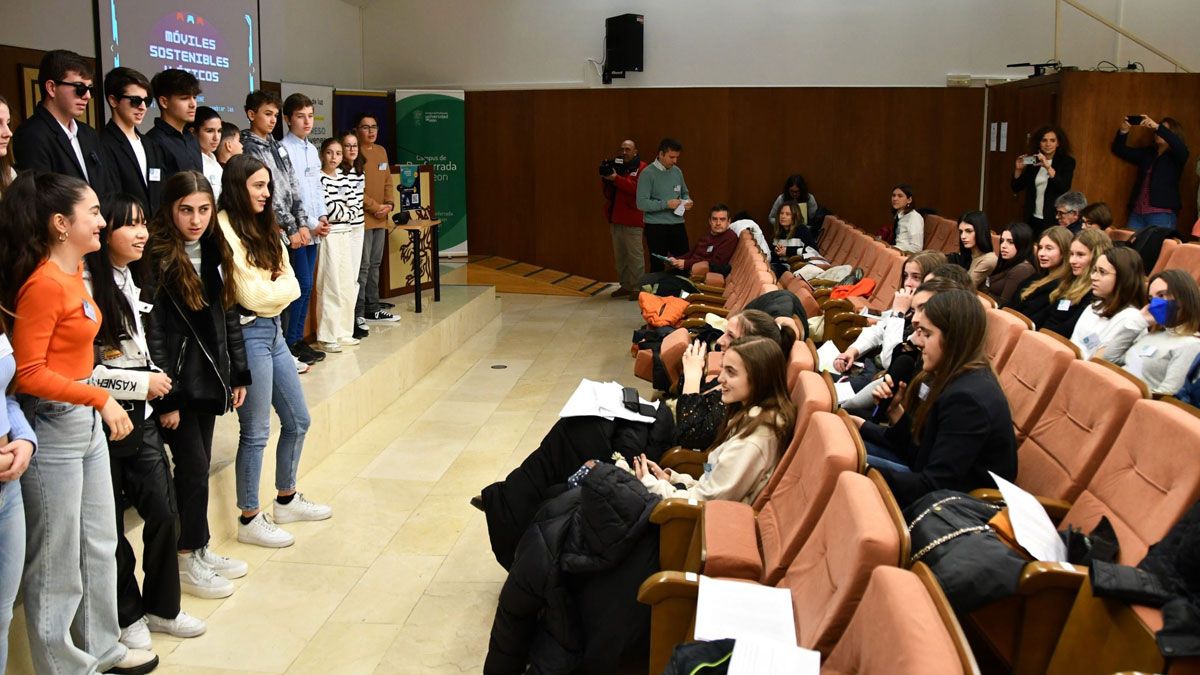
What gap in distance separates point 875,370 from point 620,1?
7917 millimetres

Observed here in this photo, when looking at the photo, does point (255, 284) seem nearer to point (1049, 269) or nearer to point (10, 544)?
point (10, 544)

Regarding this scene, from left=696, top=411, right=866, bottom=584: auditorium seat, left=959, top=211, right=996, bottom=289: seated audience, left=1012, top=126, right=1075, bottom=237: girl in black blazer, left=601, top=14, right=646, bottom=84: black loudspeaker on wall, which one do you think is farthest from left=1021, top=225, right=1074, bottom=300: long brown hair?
Answer: left=601, top=14, right=646, bottom=84: black loudspeaker on wall

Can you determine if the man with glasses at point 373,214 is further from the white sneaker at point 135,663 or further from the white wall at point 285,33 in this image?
the white sneaker at point 135,663

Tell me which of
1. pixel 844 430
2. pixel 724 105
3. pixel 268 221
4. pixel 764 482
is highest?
pixel 724 105

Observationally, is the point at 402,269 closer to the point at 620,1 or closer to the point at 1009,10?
the point at 620,1

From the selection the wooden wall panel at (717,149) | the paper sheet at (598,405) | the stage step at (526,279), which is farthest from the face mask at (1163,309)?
the wooden wall panel at (717,149)

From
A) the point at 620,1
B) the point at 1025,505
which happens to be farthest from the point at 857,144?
the point at 1025,505

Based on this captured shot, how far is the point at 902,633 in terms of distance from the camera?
1.83 m

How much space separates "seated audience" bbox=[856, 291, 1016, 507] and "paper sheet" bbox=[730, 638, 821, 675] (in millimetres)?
1147

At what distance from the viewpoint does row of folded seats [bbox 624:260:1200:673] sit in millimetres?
2203

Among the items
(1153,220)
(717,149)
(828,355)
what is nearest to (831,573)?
(828,355)

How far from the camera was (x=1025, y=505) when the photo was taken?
107 inches

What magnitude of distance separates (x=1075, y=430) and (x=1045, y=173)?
607cm

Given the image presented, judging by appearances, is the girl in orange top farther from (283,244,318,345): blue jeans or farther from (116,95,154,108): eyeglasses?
(283,244,318,345): blue jeans
